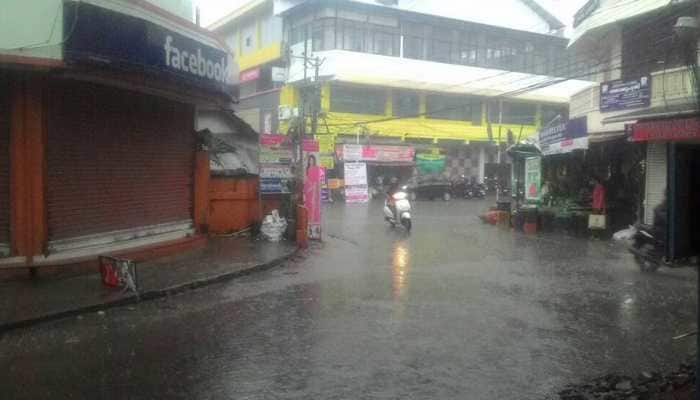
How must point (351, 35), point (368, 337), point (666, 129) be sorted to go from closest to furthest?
point (368, 337), point (666, 129), point (351, 35)

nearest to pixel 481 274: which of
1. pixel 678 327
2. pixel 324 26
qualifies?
pixel 678 327

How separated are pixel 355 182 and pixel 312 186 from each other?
727 inches

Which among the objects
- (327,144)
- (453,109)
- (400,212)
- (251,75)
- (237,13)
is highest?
(237,13)

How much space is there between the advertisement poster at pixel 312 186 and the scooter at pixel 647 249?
7.33 metres

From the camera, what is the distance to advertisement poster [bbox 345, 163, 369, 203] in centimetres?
3347

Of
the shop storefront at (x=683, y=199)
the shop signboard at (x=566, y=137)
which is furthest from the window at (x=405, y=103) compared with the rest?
the shop storefront at (x=683, y=199)

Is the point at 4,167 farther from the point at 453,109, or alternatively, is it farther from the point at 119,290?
the point at 453,109

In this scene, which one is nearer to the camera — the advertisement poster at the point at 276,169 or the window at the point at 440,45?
the advertisement poster at the point at 276,169

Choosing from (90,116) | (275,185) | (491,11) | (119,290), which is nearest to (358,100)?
(491,11)

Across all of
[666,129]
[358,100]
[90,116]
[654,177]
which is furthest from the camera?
[358,100]

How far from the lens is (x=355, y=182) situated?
3353cm

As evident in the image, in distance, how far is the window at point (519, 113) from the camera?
4378 centimetres

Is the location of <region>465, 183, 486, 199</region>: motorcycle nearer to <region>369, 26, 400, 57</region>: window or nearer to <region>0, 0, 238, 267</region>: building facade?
<region>369, 26, 400, 57</region>: window

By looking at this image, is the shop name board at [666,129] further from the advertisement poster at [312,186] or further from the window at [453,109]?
the window at [453,109]
